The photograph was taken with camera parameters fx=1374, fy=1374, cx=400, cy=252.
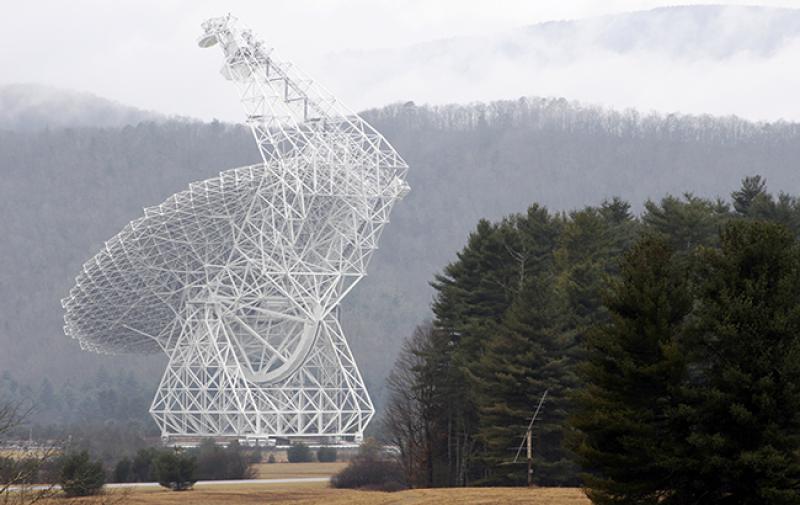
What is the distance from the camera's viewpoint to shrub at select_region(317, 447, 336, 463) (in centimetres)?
8084

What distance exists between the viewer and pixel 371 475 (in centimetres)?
6147

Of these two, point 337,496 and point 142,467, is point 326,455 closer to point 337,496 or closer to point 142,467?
point 142,467

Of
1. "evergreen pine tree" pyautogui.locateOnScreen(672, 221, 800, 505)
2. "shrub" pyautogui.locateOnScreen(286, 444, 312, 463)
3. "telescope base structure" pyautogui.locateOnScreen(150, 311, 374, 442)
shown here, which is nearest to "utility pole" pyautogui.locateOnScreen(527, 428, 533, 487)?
"evergreen pine tree" pyautogui.locateOnScreen(672, 221, 800, 505)

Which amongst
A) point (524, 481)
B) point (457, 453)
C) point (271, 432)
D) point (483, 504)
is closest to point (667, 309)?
point (483, 504)

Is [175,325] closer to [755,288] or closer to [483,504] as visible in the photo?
[483,504]

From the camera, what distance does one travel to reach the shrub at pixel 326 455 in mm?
80838

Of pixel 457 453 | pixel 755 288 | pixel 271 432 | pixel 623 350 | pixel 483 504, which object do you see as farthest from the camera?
pixel 271 432

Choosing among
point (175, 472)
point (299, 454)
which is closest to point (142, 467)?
point (175, 472)

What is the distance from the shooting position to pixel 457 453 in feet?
168

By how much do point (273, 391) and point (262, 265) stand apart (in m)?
8.47

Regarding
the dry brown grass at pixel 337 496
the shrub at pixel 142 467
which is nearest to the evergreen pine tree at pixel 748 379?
the dry brown grass at pixel 337 496

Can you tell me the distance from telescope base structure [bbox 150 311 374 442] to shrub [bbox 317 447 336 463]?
13.6 feet

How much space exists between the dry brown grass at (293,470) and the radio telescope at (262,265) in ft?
6.36

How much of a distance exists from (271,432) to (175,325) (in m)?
8.42
